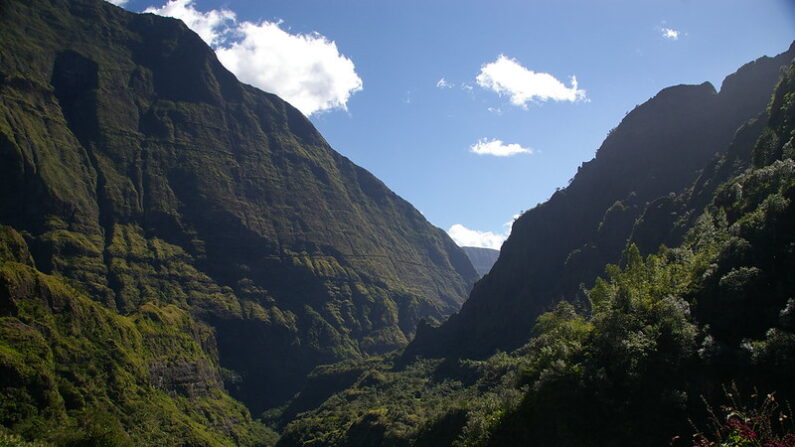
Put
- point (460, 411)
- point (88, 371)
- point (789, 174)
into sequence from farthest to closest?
point (88, 371)
point (460, 411)
point (789, 174)

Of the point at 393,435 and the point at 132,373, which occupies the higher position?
the point at 132,373

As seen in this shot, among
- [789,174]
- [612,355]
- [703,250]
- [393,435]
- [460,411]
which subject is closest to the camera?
[612,355]

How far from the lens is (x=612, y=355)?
57625 mm

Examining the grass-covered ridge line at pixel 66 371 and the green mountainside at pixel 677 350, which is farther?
the grass-covered ridge line at pixel 66 371

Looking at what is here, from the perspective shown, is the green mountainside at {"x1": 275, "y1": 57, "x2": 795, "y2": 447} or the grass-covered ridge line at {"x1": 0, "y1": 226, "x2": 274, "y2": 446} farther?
the grass-covered ridge line at {"x1": 0, "y1": 226, "x2": 274, "y2": 446}

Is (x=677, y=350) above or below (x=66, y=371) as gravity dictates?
below

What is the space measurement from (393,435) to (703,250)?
3562 inches

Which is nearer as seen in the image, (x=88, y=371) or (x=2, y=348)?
(x=2, y=348)

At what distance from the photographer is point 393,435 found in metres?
133

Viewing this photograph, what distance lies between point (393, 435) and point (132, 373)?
371ft

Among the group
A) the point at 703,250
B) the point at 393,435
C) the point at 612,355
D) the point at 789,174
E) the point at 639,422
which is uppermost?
the point at 789,174

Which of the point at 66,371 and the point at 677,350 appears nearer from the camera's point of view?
the point at 677,350

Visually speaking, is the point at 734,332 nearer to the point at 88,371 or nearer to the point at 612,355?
the point at 612,355

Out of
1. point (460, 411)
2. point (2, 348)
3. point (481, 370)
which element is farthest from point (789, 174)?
point (2, 348)
